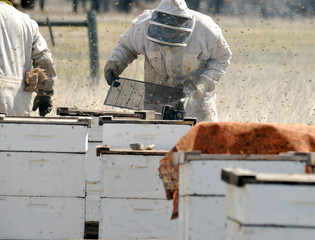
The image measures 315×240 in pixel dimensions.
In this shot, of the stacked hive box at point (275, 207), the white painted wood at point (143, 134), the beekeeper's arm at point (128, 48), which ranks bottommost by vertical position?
the stacked hive box at point (275, 207)

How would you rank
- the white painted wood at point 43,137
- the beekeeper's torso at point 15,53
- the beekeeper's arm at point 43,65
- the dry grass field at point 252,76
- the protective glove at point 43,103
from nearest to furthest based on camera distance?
the white painted wood at point 43,137, the beekeeper's torso at point 15,53, the beekeeper's arm at point 43,65, the protective glove at point 43,103, the dry grass field at point 252,76

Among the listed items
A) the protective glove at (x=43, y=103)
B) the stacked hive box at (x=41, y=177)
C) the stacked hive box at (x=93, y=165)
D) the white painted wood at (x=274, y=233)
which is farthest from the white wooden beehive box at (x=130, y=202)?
the protective glove at (x=43, y=103)

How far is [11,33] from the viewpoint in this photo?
6.52 meters

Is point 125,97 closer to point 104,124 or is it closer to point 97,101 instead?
point 104,124

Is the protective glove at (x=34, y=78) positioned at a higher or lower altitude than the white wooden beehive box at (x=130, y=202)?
higher

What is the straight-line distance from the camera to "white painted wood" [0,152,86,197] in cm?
481

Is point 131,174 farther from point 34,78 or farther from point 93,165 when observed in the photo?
point 34,78

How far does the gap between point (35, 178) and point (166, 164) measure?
3.34ft

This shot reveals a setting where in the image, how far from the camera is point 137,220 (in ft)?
15.9

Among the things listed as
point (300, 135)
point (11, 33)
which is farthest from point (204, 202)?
point (11, 33)

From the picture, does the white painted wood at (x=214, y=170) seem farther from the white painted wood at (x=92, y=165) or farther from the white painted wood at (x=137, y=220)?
the white painted wood at (x=92, y=165)

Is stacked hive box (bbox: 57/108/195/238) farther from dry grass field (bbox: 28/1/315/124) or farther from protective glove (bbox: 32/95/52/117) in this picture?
dry grass field (bbox: 28/1/315/124)

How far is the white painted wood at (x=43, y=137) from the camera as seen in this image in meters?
4.79

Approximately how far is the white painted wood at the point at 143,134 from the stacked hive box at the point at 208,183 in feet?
4.09
